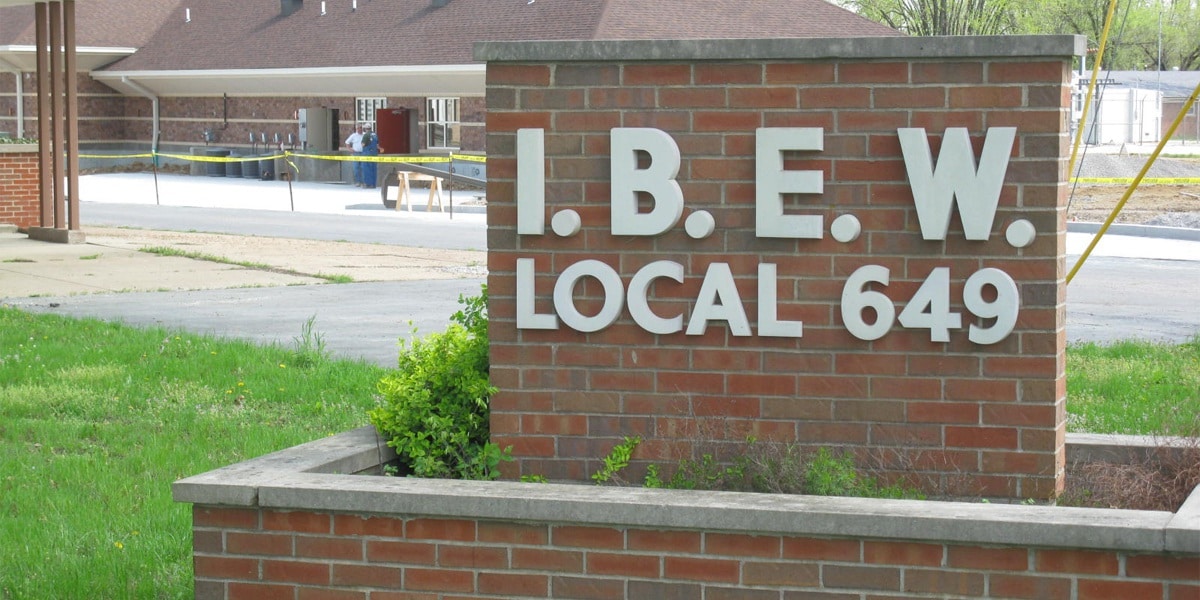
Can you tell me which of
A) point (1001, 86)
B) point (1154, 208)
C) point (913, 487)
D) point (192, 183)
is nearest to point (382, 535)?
point (913, 487)

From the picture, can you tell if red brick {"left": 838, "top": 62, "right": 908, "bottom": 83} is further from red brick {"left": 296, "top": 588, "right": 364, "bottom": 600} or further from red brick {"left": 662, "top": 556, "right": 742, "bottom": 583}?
red brick {"left": 296, "top": 588, "right": 364, "bottom": 600}

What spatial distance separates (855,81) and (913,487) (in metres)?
1.41

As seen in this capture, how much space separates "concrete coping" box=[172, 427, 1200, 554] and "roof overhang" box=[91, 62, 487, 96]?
31.5 m

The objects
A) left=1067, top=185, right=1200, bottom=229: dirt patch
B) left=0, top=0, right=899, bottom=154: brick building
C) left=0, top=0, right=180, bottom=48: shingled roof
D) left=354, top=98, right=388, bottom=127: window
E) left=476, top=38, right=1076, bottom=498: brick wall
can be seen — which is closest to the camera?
left=476, top=38, right=1076, bottom=498: brick wall

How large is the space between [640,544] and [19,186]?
2076 centimetres

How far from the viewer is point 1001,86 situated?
191 inches

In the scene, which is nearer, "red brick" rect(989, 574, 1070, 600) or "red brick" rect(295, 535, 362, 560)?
"red brick" rect(989, 574, 1070, 600)

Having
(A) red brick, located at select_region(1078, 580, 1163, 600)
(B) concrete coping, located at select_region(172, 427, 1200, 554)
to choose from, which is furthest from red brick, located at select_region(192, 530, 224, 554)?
(A) red brick, located at select_region(1078, 580, 1163, 600)

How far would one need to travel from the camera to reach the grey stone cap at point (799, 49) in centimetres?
479

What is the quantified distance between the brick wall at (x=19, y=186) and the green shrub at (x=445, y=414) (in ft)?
62.5

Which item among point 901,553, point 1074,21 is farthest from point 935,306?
point 1074,21

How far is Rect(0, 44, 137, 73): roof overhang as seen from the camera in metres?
49.3

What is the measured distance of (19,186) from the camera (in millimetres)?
22984

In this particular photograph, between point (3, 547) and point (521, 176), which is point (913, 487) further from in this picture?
point (3, 547)
